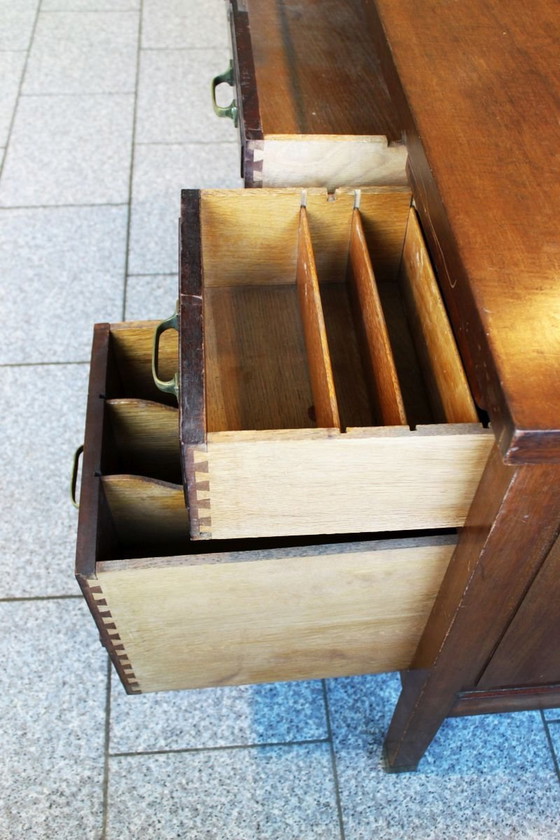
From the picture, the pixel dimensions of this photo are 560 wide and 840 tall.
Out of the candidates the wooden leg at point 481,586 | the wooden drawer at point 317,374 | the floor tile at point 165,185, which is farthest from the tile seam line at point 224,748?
the floor tile at point 165,185

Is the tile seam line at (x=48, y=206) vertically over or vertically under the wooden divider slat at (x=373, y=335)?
under

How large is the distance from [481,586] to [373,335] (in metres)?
0.35

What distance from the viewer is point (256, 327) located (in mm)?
1158

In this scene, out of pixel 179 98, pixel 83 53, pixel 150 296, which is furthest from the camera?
pixel 83 53

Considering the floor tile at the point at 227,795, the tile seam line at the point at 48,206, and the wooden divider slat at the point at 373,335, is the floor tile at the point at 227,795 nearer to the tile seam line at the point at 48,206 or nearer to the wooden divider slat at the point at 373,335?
the wooden divider slat at the point at 373,335

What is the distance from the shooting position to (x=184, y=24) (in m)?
2.84

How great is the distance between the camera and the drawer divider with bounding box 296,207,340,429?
0.87 metres

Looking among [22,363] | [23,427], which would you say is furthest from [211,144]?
[23,427]

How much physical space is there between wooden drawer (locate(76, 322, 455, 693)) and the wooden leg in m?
0.05

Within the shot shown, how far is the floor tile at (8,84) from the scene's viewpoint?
2.45 metres

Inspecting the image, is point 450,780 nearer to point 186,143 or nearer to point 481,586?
point 481,586

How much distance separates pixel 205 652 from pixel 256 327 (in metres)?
0.48

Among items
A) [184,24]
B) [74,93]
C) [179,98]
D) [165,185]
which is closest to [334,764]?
[165,185]

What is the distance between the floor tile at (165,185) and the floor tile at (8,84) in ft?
1.49
